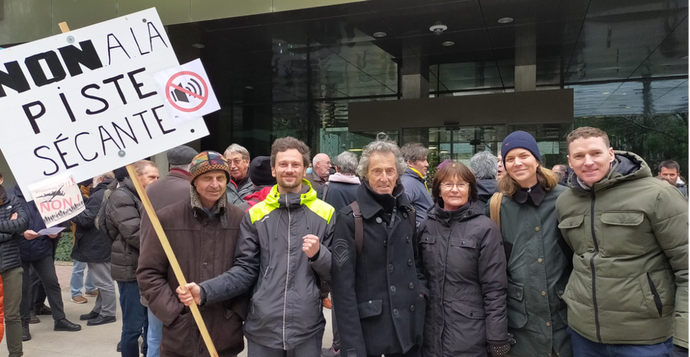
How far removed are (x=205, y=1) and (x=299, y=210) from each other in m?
7.74

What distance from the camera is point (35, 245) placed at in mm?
5703

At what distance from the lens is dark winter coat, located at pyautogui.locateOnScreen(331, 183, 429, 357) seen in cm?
257

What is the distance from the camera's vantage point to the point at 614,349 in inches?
92.8

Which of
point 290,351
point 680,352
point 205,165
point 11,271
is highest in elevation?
point 205,165

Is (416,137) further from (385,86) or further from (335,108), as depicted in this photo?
(335,108)

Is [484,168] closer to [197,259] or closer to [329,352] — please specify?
[329,352]

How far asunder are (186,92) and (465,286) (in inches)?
77.6

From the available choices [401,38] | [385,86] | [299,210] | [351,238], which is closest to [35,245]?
[299,210]

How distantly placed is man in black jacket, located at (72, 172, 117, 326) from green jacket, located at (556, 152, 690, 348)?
5847mm

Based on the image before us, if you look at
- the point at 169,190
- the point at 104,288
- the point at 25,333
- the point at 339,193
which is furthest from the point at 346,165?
the point at 25,333

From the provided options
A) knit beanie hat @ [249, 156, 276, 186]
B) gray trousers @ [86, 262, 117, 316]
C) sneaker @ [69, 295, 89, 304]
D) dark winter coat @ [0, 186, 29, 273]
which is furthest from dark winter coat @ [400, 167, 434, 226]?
sneaker @ [69, 295, 89, 304]

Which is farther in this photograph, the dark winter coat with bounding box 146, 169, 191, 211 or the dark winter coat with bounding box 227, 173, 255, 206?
the dark winter coat with bounding box 227, 173, 255, 206

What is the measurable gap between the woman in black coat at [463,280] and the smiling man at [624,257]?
388 millimetres

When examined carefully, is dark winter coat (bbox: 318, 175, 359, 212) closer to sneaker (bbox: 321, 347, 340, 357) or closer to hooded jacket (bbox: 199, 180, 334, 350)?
sneaker (bbox: 321, 347, 340, 357)
